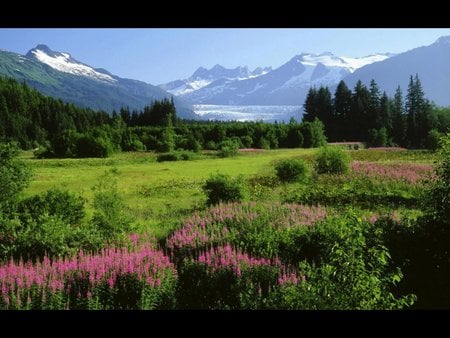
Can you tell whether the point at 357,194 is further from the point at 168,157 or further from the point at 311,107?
the point at 168,157

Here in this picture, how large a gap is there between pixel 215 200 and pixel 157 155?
3.49 metres

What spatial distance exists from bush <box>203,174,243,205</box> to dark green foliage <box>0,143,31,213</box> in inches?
219

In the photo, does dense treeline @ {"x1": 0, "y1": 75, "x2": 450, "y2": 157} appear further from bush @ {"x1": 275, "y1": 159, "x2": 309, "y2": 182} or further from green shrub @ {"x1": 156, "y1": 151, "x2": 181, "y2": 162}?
bush @ {"x1": 275, "y1": 159, "x2": 309, "y2": 182}

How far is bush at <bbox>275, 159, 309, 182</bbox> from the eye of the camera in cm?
1535

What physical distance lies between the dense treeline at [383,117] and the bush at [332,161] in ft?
1.98

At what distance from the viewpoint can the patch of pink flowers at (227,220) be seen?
8773mm

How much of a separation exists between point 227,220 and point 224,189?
3573 millimetres

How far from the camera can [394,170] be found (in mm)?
15984

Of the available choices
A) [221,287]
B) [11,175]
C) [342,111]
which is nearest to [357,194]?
[342,111]

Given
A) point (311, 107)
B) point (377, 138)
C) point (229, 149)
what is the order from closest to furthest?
point (377, 138)
point (229, 149)
point (311, 107)

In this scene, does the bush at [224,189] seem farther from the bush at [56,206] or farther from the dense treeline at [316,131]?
the bush at [56,206]

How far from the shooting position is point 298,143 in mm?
14727

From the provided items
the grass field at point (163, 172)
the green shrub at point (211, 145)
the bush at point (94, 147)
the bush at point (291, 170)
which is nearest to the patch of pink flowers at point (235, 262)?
the grass field at point (163, 172)
